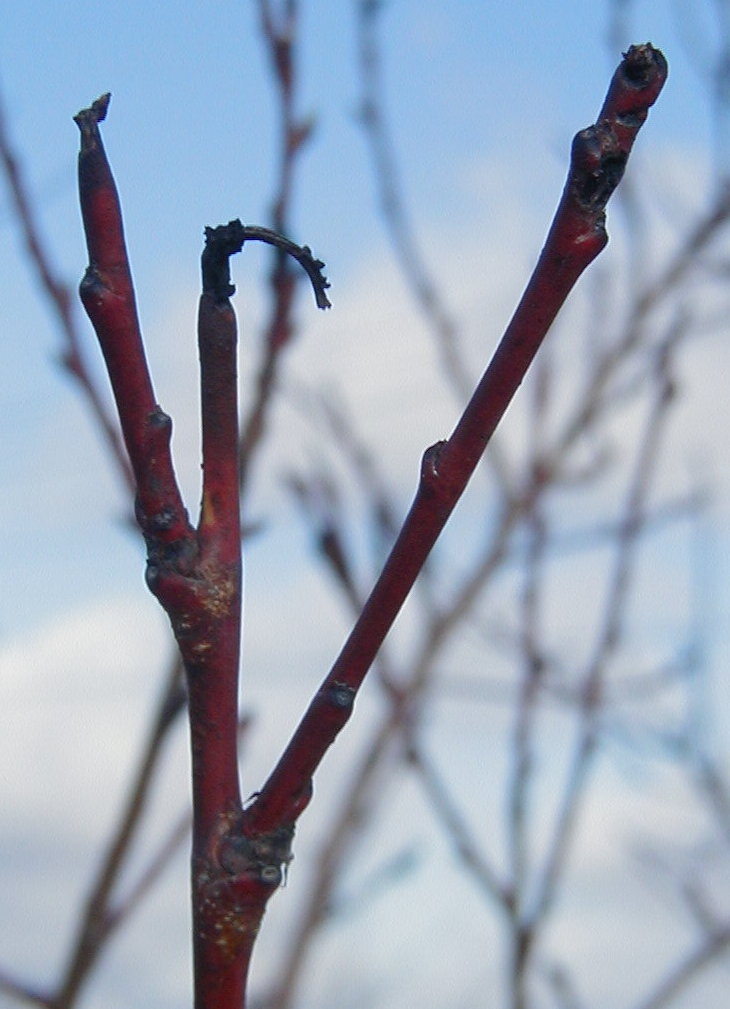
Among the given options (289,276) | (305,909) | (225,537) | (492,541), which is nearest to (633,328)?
(492,541)

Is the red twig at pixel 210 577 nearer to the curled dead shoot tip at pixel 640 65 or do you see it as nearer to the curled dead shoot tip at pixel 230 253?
the curled dead shoot tip at pixel 230 253

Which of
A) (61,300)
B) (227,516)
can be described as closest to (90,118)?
(227,516)

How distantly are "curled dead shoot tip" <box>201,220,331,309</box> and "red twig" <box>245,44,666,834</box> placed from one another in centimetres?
10

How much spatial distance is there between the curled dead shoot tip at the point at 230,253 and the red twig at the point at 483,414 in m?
0.10

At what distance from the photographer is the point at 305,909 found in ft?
5.97

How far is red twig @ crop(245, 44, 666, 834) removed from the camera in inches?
22.7

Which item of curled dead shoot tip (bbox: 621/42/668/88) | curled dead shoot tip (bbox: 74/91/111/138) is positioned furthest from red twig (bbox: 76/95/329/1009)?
curled dead shoot tip (bbox: 621/42/668/88)

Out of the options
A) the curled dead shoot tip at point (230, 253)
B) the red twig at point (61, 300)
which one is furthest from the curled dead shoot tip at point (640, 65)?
the red twig at point (61, 300)

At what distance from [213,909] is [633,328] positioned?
5.70ft

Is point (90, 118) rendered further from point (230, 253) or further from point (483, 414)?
point (483, 414)

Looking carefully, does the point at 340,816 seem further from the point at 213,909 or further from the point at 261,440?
the point at 213,909

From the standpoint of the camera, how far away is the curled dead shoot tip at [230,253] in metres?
0.62

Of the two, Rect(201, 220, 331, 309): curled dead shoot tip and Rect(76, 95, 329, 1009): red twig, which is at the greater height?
Rect(201, 220, 331, 309): curled dead shoot tip

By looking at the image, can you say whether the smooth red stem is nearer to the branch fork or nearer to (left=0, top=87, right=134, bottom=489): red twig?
the branch fork
